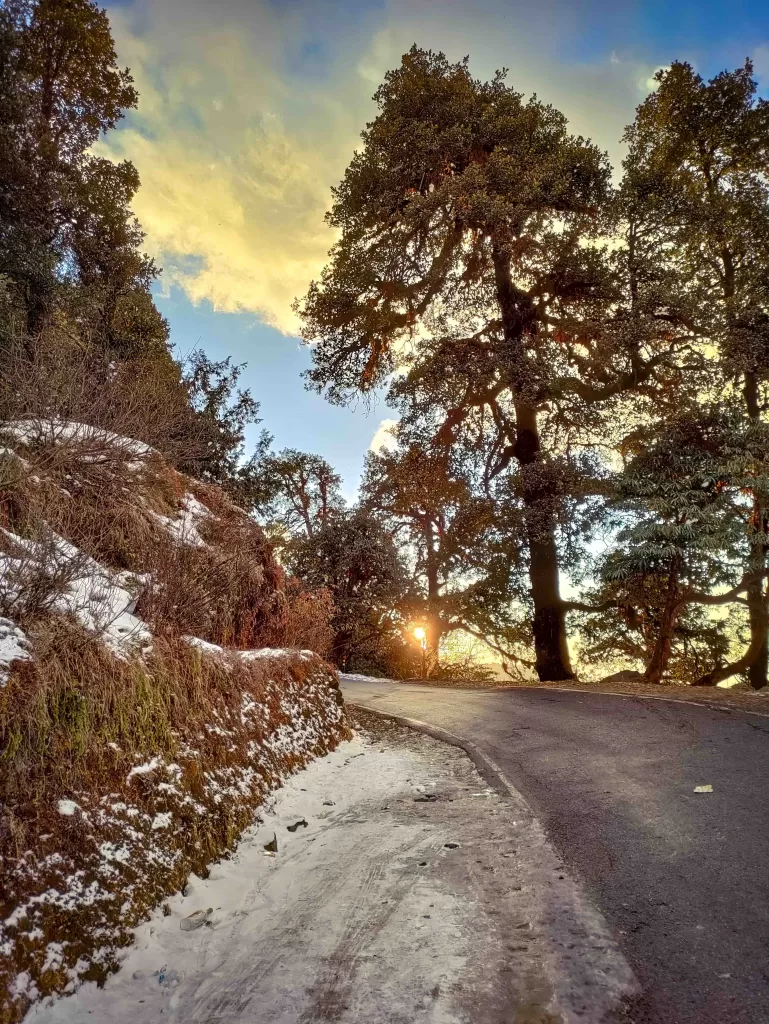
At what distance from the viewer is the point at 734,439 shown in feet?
40.3

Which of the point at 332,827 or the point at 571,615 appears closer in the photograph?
the point at 332,827

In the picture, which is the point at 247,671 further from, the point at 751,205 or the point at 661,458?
the point at 751,205

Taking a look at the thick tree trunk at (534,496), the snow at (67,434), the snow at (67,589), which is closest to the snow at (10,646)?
the snow at (67,589)

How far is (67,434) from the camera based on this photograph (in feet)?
20.2

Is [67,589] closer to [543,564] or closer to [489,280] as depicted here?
[543,564]

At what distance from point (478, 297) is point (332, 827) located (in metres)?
16.9

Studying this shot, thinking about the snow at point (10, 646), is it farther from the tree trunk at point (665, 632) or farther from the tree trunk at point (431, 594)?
the tree trunk at point (431, 594)

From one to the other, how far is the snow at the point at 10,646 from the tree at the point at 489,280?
12.7 metres

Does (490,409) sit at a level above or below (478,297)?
below

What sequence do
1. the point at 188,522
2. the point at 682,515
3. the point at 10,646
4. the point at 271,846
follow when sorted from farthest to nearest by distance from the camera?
the point at 682,515 < the point at 188,522 < the point at 271,846 < the point at 10,646

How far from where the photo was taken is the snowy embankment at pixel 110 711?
2684 millimetres

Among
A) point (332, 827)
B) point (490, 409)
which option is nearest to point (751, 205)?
point (490, 409)

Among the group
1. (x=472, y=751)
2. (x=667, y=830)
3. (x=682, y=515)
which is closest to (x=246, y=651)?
(x=472, y=751)

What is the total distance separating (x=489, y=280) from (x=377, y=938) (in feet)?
59.5
